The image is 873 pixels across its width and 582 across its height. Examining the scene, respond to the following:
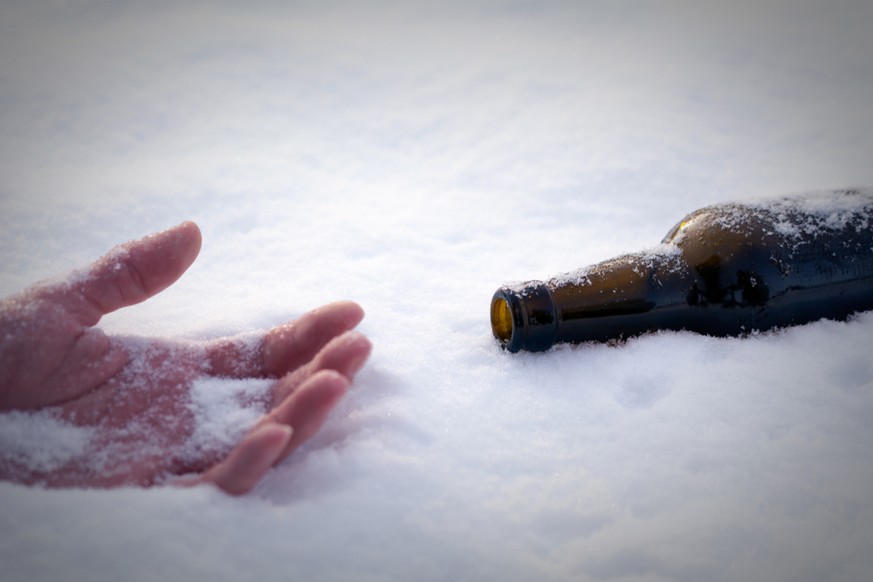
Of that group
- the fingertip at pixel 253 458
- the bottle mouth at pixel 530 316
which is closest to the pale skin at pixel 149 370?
the fingertip at pixel 253 458

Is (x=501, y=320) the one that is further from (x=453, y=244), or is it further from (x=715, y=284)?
(x=453, y=244)

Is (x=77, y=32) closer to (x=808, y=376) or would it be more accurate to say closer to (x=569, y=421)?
(x=569, y=421)

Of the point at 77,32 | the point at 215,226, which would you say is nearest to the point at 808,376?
the point at 215,226

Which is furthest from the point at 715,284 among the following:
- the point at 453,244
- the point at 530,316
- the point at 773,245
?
the point at 453,244

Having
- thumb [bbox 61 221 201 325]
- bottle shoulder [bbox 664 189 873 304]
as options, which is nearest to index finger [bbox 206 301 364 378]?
thumb [bbox 61 221 201 325]

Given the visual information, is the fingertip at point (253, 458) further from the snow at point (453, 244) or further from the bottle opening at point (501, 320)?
the bottle opening at point (501, 320)

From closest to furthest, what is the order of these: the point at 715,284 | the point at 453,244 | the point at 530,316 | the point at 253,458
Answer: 1. the point at 253,458
2. the point at 530,316
3. the point at 715,284
4. the point at 453,244

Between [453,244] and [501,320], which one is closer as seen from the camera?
[501,320]

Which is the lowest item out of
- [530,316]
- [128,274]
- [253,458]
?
[253,458]

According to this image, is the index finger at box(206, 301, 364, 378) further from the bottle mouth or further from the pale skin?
the bottle mouth
